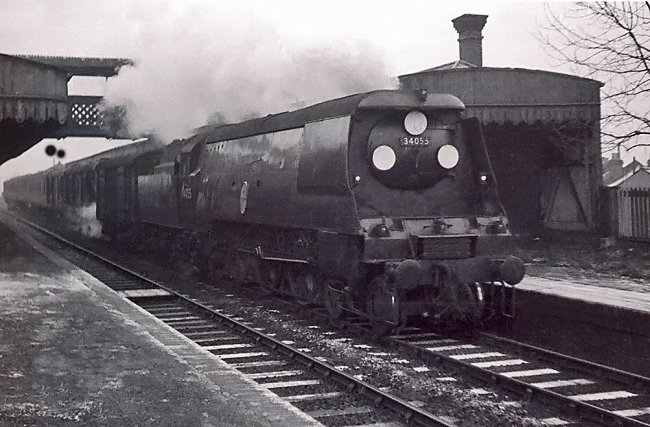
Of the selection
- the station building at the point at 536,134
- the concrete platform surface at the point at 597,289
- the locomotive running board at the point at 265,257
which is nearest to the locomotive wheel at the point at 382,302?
the locomotive running board at the point at 265,257

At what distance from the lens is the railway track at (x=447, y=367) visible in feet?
19.0

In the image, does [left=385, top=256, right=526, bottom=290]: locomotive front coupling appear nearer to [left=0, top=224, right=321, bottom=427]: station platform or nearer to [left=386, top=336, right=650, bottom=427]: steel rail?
[left=386, top=336, right=650, bottom=427]: steel rail

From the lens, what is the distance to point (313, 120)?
30.7 ft

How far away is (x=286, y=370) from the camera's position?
730 centimetres

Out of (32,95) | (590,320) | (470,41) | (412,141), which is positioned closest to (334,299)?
(412,141)

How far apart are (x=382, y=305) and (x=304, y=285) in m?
2.27

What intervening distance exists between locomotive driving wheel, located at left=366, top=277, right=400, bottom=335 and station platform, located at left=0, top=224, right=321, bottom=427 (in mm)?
2348

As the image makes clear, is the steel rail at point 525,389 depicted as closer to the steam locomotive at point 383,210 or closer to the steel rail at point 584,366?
the steel rail at point 584,366

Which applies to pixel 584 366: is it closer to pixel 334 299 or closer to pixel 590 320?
pixel 590 320

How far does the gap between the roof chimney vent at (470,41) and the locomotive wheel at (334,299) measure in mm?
12294

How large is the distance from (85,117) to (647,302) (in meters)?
18.3

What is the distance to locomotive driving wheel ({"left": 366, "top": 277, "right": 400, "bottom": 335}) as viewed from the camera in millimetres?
8055

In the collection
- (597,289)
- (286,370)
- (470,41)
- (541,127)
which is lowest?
(286,370)

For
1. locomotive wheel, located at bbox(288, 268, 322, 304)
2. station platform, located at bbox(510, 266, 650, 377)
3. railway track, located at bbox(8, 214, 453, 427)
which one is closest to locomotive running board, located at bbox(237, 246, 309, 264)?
locomotive wheel, located at bbox(288, 268, 322, 304)
